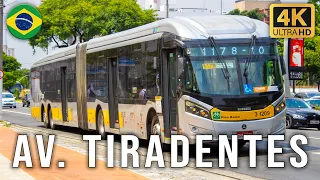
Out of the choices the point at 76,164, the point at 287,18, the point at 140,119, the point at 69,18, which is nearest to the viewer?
the point at 76,164

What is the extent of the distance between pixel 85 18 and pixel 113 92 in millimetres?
49416

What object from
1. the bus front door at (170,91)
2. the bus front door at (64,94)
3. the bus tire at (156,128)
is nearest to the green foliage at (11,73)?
the bus front door at (64,94)

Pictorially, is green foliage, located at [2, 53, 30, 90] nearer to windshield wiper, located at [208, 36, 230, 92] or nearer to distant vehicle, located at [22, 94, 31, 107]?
distant vehicle, located at [22, 94, 31, 107]

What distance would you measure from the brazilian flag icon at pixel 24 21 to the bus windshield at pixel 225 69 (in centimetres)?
902

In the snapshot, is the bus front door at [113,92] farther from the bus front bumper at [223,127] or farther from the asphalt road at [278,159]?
the bus front bumper at [223,127]

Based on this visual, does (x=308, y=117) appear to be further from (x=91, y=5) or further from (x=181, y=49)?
(x=91, y=5)

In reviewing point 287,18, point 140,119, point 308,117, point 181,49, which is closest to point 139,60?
point 140,119

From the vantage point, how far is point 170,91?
1616 centimetres

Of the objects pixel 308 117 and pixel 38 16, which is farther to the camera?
pixel 308 117

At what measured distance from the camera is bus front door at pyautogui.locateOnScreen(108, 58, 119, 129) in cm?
2023

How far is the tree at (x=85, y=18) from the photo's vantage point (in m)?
67.7

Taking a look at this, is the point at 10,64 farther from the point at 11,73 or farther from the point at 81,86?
the point at 81,86

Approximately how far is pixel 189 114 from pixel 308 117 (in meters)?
13.9

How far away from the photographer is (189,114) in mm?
15305
